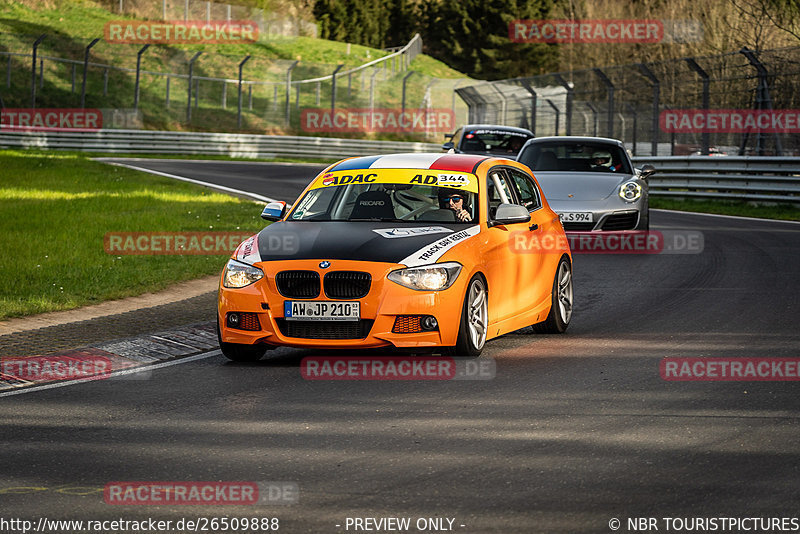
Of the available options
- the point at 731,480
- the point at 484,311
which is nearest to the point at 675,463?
the point at 731,480

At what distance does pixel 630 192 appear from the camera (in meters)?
17.5

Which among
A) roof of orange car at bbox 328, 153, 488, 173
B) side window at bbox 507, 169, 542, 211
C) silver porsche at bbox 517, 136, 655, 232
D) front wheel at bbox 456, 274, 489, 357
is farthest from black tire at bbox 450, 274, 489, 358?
silver porsche at bbox 517, 136, 655, 232

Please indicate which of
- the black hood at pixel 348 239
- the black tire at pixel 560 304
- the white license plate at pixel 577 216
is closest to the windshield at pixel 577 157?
the white license plate at pixel 577 216

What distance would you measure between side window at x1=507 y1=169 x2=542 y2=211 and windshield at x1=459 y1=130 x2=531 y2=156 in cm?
1581

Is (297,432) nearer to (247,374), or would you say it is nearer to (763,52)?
(247,374)

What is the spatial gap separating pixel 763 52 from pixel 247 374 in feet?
62.8

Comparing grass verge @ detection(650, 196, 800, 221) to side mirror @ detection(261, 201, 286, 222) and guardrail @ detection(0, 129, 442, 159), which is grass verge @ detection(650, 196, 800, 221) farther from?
guardrail @ detection(0, 129, 442, 159)

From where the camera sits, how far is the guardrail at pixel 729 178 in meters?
25.8

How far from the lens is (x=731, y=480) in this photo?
5867 millimetres

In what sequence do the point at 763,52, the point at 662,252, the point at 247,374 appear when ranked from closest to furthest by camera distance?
the point at 247,374 < the point at 662,252 < the point at 763,52

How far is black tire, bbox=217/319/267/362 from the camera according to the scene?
30.2ft

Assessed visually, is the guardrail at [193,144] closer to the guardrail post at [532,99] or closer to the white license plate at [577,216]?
the guardrail post at [532,99]

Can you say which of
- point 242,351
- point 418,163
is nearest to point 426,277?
point 242,351

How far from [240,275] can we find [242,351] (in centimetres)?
59
